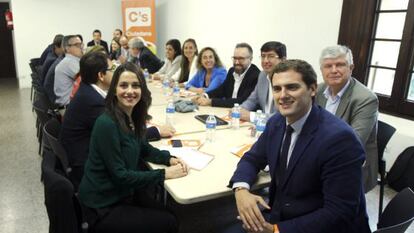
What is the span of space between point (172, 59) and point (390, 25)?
333cm

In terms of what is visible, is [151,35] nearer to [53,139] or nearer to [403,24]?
[403,24]

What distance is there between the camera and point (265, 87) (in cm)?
304

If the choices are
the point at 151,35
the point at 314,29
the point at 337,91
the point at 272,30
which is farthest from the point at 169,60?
the point at 337,91

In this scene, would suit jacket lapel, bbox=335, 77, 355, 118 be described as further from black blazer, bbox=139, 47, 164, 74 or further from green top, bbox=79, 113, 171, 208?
black blazer, bbox=139, 47, 164, 74

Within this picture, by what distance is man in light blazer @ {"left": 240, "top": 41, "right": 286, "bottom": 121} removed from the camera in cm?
291

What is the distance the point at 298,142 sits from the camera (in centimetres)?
145

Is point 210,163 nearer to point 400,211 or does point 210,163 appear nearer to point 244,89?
point 400,211

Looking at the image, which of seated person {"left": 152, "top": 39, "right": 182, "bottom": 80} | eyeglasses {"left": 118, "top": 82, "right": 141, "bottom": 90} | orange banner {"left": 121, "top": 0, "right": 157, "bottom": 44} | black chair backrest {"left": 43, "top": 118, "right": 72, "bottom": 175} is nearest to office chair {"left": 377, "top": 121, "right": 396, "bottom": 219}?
eyeglasses {"left": 118, "top": 82, "right": 141, "bottom": 90}

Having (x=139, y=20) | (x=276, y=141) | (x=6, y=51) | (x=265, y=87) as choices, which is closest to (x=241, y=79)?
(x=265, y=87)

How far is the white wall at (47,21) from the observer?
8258 mm

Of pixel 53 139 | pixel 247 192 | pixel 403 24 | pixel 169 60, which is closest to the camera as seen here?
pixel 247 192

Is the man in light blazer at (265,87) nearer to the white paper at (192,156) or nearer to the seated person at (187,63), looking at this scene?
the white paper at (192,156)

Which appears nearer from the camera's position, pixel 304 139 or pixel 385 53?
pixel 304 139

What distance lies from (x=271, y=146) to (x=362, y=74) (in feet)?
8.25
